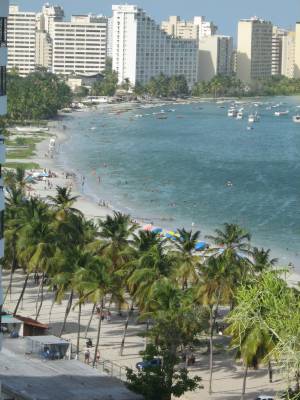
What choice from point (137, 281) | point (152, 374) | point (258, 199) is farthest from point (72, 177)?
point (152, 374)

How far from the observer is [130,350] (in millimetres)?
48469

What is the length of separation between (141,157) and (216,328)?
86074 millimetres

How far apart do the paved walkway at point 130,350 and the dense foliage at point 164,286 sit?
19.7 inches

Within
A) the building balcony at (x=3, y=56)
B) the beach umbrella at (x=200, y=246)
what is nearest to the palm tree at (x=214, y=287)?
the building balcony at (x=3, y=56)

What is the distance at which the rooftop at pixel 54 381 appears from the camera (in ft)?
121

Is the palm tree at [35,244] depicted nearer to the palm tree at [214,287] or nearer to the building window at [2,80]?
the palm tree at [214,287]

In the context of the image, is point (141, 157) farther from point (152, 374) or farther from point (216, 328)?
point (152, 374)

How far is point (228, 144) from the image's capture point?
159m

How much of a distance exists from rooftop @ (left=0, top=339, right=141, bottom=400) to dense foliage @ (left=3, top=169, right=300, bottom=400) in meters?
1.02

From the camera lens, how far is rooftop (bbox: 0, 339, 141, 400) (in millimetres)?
36969

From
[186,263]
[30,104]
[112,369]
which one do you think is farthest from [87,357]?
[30,104]

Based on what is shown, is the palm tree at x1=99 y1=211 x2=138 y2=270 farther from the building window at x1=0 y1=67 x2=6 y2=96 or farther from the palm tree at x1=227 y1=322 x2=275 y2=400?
the building window at x1=0 y1=67 x2=6 y2=96

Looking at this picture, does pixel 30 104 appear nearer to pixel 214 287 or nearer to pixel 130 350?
pixel 130 350

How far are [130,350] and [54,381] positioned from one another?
10.1 m
